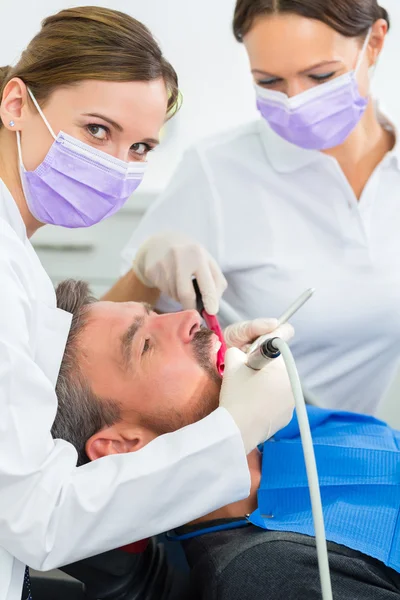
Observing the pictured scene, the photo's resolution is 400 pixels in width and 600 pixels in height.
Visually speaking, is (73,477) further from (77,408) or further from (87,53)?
(87,53)

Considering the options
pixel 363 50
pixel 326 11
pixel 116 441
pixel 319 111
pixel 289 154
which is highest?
pixel 326 11

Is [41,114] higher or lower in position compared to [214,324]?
higher

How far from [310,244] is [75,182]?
0.71 metres

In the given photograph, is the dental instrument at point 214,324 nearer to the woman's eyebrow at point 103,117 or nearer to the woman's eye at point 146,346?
the woman's eye at point 146,346

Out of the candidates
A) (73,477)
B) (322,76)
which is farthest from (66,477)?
(322,76)

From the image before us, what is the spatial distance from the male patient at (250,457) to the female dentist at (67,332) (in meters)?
0.09

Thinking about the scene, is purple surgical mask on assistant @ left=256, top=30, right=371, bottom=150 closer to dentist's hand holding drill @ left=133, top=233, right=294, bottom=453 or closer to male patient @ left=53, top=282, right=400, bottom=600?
dentist's hand holding drill @ left=133, top=233, right=294, bottom=453

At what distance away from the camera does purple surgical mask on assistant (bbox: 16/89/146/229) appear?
148cm

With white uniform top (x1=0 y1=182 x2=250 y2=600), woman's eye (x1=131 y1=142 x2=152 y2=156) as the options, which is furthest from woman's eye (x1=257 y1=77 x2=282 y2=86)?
white uniform top (x1=0 y1=182 x2=250 y2=600)

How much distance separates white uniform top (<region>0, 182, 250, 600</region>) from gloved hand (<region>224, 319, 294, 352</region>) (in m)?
0.33

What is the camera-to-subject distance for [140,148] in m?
1.56

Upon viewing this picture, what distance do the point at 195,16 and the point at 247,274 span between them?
1.31 m

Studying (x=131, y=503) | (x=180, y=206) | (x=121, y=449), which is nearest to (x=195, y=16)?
(x=180, y=206)

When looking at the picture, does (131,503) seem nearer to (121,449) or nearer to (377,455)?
(121,449)
